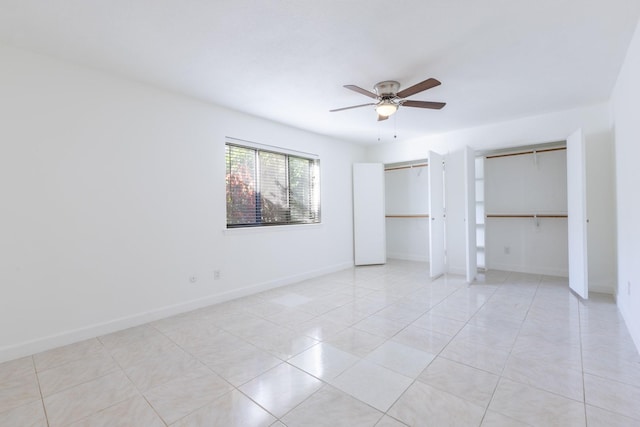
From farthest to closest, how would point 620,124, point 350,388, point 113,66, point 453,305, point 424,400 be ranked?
point 453,305, point 620,124, point 113,66, point 350,388, point 424,400

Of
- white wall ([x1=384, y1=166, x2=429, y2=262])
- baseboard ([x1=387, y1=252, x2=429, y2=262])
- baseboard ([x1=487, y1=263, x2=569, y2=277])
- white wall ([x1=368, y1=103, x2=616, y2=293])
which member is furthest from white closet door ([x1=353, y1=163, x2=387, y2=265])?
baseboard ([x1=487, y1=263, x2=569, y2=277])

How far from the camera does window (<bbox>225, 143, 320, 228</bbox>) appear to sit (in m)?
3.83

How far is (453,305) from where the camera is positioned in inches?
131

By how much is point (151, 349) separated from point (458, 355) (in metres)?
2.44

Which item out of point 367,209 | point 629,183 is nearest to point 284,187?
point 367,209

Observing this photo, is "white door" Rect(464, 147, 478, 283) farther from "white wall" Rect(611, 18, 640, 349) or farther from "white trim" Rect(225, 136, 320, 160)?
"white trim" Rect(225, 136, 320, 160)

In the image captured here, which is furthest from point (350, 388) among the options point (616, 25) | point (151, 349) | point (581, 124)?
point (581, 124)

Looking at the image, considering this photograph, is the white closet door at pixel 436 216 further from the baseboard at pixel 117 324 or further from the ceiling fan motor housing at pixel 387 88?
the baseboard at pixel 117 324

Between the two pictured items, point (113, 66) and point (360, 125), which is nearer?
point (113, 66)

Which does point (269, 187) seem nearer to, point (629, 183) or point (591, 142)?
point (629, 183)

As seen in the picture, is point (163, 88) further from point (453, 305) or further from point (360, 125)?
point (453, 305)

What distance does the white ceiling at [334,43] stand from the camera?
190 cm

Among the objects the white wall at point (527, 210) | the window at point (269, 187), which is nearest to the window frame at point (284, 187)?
the window at point (269, 187)

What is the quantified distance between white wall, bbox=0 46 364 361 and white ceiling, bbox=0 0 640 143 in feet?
1.04
